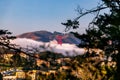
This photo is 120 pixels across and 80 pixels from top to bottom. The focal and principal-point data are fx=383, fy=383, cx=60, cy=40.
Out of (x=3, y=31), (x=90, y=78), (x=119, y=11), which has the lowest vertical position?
(x=90, y=78)

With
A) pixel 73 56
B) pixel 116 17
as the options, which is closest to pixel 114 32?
pixel 116 17

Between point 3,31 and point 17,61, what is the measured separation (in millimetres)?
1797

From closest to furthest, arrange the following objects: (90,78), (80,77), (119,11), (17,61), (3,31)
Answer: (3,31) < (17,61) < (119,11) < (80,77) < (90,78)

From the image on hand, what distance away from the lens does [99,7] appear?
21.3 m

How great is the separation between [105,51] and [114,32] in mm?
4969

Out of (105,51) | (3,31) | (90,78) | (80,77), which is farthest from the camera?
(90,78)

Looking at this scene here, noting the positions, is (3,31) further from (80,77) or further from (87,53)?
(80,77)

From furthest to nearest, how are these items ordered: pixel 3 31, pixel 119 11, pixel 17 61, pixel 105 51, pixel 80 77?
pixel 80 77
pixel 105 51
pixel 119 11
pixel 17 61
pixel 3 31

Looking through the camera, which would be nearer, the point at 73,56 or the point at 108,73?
the point at 73,56

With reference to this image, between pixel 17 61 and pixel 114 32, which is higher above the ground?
pixel 114 32

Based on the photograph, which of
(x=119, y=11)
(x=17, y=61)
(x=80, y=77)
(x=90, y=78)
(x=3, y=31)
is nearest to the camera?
(x=3, y=31)

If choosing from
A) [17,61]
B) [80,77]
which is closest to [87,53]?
[80,77]

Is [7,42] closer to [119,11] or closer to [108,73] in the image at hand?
[119,11]

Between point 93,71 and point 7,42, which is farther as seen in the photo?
point 93,71
